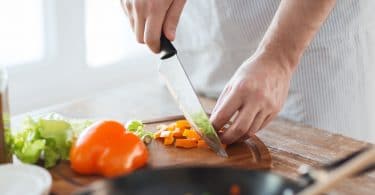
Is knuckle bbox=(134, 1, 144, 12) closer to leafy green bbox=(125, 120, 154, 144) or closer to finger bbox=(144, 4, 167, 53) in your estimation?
finger bbox=(144, 4, 167, 53)

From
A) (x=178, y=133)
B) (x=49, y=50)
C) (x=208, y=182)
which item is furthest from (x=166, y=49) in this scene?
(x=49, y=50)

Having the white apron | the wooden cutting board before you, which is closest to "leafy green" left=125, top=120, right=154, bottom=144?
the wooden cutting board

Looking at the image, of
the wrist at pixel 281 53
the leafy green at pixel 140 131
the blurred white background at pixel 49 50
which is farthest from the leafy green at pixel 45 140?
the blurred white background at pixel 49 50

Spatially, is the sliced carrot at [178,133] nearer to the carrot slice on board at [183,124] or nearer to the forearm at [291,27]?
the carrot slice on board at [183,124]

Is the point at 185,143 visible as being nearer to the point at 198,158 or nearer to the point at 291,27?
the point at 198,158

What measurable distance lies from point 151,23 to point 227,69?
347 millimetres

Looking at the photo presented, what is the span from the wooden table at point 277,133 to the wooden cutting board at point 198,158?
25mm

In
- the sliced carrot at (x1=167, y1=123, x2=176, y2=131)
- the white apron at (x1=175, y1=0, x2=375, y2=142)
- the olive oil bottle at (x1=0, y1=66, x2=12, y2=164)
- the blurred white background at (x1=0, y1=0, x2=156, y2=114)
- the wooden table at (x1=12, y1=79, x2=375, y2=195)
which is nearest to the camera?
the olive oil bottle at (x1=0, y1=66, x2=12, y2=164)

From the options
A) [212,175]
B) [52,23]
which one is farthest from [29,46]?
[212,175]

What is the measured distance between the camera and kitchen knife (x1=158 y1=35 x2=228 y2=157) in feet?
4.22

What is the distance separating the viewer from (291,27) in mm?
1375

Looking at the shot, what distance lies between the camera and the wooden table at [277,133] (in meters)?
1.25

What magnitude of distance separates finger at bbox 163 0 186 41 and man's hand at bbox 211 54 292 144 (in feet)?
0.51

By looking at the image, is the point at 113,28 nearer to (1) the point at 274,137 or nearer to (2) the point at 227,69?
(2) the point at 227,69
